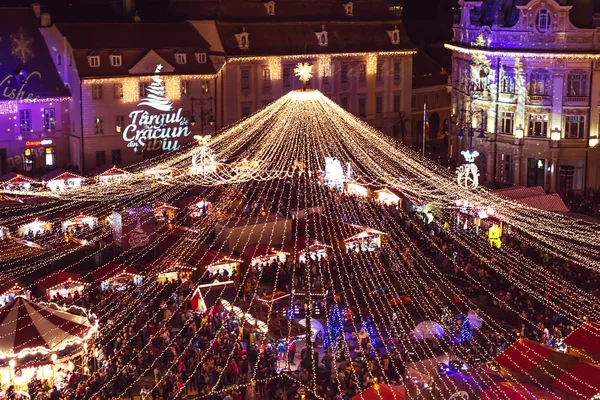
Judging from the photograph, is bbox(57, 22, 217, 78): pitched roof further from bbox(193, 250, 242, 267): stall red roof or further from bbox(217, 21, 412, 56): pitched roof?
bbox(193, 250, 242, 267): stall red roof

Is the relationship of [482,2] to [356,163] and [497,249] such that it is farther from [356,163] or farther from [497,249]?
[497,249]

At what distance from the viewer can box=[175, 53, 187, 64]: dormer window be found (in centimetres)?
5284

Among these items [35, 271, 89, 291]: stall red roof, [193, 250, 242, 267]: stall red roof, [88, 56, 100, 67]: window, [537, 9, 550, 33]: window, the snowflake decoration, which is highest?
[537, 9, 550, 33]: window

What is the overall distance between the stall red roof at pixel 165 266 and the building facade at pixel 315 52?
2002 cm

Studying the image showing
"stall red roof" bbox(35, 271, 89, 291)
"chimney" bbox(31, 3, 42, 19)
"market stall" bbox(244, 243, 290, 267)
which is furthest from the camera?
"chimney" bbox(31, 3, 42, 19)

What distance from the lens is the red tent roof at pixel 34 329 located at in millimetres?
27094

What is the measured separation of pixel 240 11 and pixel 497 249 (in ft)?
76.3

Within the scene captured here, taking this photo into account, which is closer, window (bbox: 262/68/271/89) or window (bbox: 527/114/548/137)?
window (bbox: 527/114/548/137)

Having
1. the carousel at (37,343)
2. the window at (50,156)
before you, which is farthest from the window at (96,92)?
the carousel at (37,343)

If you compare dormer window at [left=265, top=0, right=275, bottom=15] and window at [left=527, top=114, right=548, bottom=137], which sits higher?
dormer window at [left=265, top=0, right=275, bottom=15]

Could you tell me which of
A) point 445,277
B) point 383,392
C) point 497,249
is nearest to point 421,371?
point 383,392

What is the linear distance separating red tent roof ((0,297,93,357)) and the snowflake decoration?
2525 cm

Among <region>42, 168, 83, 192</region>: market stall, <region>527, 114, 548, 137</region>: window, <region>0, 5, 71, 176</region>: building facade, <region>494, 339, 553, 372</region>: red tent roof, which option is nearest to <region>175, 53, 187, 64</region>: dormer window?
<region>0, 5, 71, 176</region>: building facade

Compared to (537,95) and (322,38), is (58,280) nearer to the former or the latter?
(537,95)
